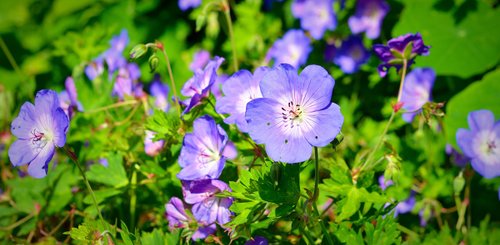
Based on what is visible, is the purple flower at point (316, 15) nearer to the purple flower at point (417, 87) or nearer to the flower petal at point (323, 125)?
the purple flower at point (417, 87)

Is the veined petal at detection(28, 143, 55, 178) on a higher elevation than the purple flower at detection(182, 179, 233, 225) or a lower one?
higher

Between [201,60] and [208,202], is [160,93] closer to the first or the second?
[201,60]

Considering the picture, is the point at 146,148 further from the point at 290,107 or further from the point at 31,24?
the point at 31,24

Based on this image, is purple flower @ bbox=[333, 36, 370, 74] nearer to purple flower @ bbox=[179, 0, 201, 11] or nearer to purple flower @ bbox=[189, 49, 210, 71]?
purple flower @ bbox=[189, 49, 210, 71]

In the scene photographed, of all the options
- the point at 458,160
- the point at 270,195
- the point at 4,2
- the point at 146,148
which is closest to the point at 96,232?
the point at 146,148

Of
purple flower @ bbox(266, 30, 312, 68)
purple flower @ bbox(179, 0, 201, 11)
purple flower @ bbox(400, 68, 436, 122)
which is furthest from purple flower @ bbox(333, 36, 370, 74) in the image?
purple flower @ bbox(179, 0, 201, 11)
